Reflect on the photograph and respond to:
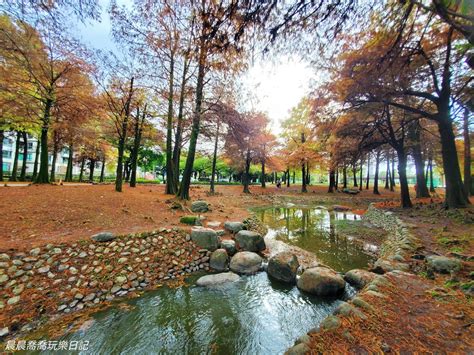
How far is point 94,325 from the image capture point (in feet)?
9.11

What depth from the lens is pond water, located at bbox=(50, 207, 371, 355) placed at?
2.53m

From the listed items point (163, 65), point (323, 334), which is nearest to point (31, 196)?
point (163, 65)

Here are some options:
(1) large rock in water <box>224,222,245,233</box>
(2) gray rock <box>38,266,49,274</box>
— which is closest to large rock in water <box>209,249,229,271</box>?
(1) large rock in water <box>224,222,245,233</box>

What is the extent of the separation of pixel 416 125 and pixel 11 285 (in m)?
16.2

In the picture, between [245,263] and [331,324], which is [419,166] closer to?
[245,263]

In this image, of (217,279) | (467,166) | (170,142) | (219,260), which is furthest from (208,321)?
(467,166)

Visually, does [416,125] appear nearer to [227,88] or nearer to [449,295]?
[227,88]

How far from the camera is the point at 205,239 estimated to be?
5.29 meters

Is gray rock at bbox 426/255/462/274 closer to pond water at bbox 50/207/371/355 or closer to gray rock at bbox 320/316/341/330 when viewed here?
pond water at bbox 50/207/371/355

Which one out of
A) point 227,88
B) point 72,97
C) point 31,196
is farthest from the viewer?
point 72,97

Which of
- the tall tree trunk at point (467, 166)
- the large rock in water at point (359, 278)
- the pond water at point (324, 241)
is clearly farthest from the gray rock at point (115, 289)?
the tall tree trunk at point (467, 166)

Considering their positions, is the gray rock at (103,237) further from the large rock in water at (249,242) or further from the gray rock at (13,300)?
the large rock in water at (249,242)

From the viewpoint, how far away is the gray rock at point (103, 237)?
4480 mm

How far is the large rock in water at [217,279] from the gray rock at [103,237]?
92.2 inches
